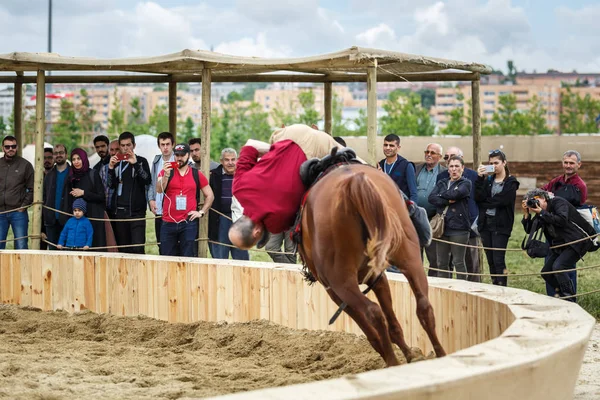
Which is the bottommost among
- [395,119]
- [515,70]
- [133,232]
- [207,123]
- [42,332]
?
[42,332]

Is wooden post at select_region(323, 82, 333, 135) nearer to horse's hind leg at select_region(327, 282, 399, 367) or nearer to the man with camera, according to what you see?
the man with camera

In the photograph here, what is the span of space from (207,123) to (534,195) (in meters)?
3.86

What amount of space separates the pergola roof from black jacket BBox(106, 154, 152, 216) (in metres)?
1.20

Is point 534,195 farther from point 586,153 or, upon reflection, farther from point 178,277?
point 586,153

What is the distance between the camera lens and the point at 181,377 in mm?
6781

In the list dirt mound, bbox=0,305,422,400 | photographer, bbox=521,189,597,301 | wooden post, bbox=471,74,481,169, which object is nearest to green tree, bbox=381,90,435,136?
wooden post, bbox=471,74,481,169

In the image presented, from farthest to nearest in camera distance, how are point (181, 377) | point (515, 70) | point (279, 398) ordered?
point (515, 70), point (181, 377), point (279, 398)

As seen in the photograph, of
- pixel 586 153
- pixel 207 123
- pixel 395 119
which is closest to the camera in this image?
pixel 207 123

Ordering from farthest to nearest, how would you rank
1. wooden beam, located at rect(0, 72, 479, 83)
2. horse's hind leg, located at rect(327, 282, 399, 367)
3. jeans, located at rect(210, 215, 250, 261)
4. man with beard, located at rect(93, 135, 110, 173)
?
wooden beam, located at rect(0, 72, 479, 83)
man with beard, located at rect(93, 135, 110, 173)
jeans, located at rect(210, 215, 250, 261)
horse's hind leg, located at rect(327, 282, 399, 367)

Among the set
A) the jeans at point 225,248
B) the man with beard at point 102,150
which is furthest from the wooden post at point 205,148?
the man with beard at point 102,150

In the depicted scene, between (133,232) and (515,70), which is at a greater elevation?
(515,70)

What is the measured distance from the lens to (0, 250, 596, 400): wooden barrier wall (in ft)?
13.3

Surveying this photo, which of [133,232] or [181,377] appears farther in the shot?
[133,232]

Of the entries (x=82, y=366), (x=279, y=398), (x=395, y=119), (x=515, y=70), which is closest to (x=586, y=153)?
(x=82, y=366)
